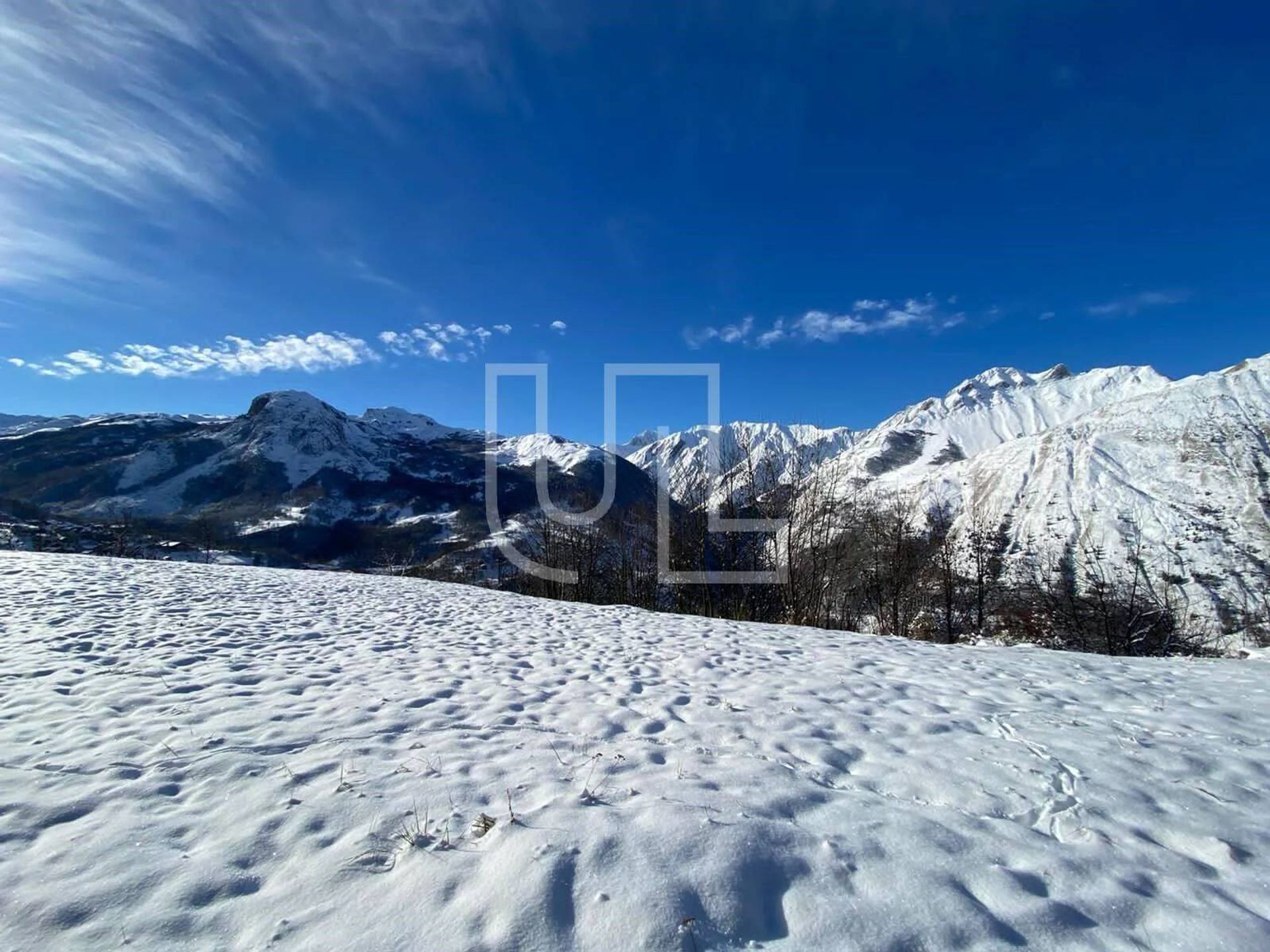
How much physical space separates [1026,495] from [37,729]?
160 meters

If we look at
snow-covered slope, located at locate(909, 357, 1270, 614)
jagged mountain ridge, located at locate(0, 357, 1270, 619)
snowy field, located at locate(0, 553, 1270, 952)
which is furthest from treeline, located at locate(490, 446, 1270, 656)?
snow-covered slope, located at locate(909, 357, 1270, 614)

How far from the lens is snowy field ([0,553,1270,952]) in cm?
279

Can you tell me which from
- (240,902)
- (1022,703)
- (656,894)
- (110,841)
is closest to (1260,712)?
(1022,703)

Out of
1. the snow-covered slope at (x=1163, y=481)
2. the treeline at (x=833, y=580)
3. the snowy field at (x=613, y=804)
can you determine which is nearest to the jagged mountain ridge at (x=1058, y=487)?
the snow-covered slope at (x=1163, y=481)

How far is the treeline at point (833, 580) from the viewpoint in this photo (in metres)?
20.2

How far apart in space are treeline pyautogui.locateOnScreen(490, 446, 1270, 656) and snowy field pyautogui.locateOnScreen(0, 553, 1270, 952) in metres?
12.2

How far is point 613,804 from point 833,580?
61.9 feet

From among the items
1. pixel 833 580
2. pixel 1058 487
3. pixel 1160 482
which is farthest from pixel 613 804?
pixel 1160 482

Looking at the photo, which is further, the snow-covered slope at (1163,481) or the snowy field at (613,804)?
the snow-covered slope at (1163,481)

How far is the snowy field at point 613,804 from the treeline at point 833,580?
40.1 feet

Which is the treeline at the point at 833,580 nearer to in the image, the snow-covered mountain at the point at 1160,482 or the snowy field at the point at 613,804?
the snowy field at the point at 613,804

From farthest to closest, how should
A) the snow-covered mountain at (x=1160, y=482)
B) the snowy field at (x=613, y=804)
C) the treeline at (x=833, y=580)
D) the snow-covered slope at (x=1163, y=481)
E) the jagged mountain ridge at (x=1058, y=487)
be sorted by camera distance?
the jagged mountain ridge at (x=1058, y=487), the snow-covered slope at (x=1163, y=481), the snow-covered mountain at (x=1160, y=482), the treeline at (x=833, y=580), the snowy field at (x=613, y=804)

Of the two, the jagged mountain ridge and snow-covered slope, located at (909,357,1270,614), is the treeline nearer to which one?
the jagged mountain ridge

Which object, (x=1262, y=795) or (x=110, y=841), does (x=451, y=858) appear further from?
(x=1262, y=795)
